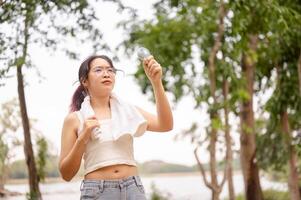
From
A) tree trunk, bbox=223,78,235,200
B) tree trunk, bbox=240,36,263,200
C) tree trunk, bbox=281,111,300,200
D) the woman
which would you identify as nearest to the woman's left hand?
the woman

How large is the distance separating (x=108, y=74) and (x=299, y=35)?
5397mm

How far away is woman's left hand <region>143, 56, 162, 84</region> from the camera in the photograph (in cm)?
165

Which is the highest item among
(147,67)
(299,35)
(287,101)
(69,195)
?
(299,35)

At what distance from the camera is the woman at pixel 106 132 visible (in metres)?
1.62

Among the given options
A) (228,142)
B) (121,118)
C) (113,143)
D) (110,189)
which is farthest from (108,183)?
(228,142)

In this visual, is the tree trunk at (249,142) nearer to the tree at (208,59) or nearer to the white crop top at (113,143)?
the tree at (208,59)

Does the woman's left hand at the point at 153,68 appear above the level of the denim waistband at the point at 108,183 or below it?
above

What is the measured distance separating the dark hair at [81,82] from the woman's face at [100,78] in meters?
0.02

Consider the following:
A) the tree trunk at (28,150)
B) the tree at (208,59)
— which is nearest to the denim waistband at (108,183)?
the tree trunk at (28,150)

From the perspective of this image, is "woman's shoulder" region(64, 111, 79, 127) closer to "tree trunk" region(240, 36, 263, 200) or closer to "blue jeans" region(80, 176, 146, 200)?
"blue jeans" region(80, 176, 146, 200)

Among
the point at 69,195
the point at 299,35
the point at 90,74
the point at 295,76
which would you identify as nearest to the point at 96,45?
the point at 69,195

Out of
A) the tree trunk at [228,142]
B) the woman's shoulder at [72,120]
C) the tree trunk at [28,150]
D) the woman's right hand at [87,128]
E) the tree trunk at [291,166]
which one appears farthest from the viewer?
the tree trunk at [291,166]

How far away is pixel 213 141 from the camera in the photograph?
703 centimetres

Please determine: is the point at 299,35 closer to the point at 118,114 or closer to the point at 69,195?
the point at 69,195
